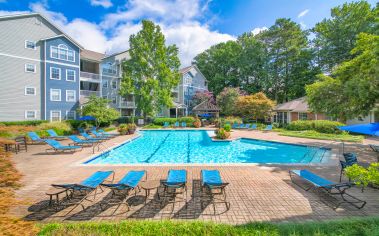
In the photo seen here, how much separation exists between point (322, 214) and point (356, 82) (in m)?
9.37

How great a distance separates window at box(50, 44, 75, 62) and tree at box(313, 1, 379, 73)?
146 feet

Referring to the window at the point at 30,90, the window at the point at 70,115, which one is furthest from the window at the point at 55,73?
the window at the point at 70,115

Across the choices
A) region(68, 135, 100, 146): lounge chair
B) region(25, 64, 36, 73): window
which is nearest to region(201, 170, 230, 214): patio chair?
region(68, 135, 100, 146): lounge chair

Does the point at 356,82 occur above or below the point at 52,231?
above

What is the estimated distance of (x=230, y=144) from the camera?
17.6 meters

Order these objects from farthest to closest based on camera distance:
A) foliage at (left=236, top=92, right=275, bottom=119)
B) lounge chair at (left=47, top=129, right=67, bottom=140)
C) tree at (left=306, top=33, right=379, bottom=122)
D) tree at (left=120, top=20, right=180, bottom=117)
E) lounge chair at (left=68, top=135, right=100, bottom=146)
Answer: foliage at (left=236, top=92, right=275, bottom=119) → tree at (left=120, top=20, right=180, bottom=117) → lounge chair at (left=47, top=129, right=67, bottom=140) → lounge chair at (left=68, top=135, right=100, bottom=146) → tree at (left=306, top=33, right=379, bottom=122)

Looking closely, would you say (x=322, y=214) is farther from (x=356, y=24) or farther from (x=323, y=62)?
(x=323, y=62)

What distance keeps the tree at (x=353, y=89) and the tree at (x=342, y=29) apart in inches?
963

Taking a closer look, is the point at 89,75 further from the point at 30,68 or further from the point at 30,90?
the point at 30,90

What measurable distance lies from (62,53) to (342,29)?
151 feet

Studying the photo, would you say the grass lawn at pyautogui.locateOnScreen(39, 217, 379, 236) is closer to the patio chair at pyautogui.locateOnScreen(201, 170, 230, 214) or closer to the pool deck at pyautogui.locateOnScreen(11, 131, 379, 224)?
the pool deck at pyautogui.locateOnScreen(11, 131, 379, 224)

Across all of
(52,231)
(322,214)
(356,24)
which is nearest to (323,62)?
(356,24)

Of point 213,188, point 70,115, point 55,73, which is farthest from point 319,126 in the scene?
point 55,73

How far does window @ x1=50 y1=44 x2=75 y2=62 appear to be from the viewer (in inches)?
967
